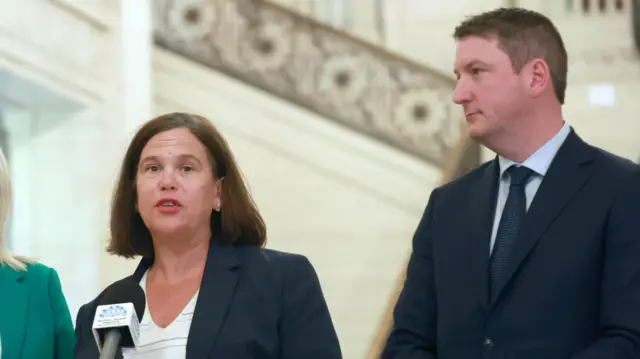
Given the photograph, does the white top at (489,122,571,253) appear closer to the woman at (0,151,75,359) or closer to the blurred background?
the woman at (0,151,75,359)

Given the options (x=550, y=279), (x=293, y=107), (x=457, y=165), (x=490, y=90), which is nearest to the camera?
(x=550, y=279)

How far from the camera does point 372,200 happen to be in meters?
5.38

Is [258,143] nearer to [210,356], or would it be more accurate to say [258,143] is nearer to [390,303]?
[390,303]

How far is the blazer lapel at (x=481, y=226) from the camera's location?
81.4 inches

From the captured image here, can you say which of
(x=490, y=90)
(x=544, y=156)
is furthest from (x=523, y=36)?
(x=544, y=156)

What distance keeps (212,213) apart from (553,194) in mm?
897

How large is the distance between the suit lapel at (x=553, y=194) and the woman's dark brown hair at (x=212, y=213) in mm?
708

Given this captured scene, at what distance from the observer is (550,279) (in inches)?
78.3

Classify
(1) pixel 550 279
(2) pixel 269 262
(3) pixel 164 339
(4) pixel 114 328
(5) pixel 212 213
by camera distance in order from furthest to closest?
(5) pixel 212 213, (2) pixel 269 262, (3) pixel 164 339, (1) pixel 550 279, (4) pixel 114 328

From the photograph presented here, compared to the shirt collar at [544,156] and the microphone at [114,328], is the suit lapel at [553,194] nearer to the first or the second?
the shirt collar at [544,156]

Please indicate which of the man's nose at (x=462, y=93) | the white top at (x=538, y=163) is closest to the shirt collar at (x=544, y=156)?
the white top at (x=538, y=163)

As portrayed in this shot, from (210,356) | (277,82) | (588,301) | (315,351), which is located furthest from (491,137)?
(277,82)

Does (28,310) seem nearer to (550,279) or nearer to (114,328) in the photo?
(114,328)

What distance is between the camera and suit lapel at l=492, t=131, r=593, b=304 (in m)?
2.03
